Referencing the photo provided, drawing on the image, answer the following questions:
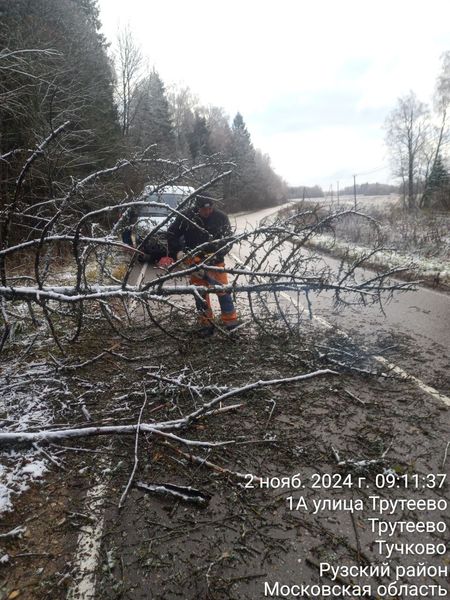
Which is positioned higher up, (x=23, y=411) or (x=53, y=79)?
(x=53, y=79)

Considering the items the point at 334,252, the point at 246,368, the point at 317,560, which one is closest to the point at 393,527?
the point at 317,560

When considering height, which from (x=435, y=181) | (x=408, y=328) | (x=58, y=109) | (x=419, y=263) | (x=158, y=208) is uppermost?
(x=58, y=109)

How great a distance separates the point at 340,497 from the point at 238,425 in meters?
1.01

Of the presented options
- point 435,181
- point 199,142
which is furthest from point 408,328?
point 435,181

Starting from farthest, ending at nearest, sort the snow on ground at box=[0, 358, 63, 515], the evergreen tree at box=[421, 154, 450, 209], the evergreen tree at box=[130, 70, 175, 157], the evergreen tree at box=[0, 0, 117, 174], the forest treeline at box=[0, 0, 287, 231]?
the evergreen tree at box=[421, 154, 450, 209], the evergreen tree at box=[130, 70, 175, 157], the evergreen tree at box=[0, 0, 117, 174], the forest treeline at box=[0, 0, 287, 231], the snow on ground at box=[0, 358, 63, 515]

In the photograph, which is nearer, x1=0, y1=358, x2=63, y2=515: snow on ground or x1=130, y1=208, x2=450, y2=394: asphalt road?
x1=0, y1=358, x2=63, y2=515: snow on ground

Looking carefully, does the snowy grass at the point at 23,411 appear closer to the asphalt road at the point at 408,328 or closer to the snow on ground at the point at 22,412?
the snow on ground at the point at 22,412

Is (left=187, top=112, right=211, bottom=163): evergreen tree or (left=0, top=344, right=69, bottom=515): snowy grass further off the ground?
(left=187, top=112, right=211, bottom=163): evergreen tree

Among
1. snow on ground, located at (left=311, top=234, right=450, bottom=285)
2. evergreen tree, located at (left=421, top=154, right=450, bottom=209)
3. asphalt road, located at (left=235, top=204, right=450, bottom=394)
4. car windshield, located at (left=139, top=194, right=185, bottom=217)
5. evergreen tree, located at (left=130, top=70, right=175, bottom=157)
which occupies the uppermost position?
evergreen tree, located at (left=130, top=70, right=175, bottom=157)

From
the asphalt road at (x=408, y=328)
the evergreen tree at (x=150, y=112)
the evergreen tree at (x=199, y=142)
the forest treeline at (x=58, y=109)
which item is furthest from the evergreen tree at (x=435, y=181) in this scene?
the asphalt road at (x=408, y=328)

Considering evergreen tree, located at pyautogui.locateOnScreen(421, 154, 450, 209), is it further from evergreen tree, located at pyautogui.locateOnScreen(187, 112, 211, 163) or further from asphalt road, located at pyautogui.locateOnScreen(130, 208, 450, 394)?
asphalt road, located at pyautogui.locateOnScreen(130, 208, 450, 394)

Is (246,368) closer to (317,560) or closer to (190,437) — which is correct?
(190,437)

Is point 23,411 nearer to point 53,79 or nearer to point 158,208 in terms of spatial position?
point 158,208

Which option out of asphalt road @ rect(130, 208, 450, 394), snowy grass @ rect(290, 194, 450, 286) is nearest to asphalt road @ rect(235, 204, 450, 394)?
asphalt road @ rect(130, 208, 450, 394)
